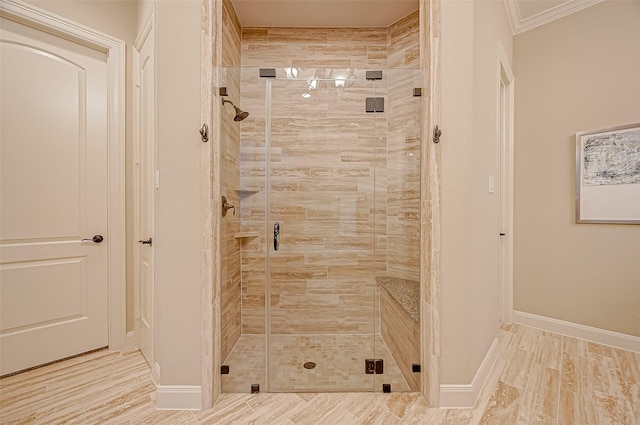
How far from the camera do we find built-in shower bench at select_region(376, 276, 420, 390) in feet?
5.67

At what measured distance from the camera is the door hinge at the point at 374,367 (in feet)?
5.76

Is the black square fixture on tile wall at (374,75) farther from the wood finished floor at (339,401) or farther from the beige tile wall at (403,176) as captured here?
the wood finished floor at (339,401)

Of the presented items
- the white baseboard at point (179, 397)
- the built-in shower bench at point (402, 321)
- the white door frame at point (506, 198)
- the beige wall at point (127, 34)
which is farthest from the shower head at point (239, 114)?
the white door frame at point (506, 198)

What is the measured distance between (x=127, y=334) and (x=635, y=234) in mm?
4050

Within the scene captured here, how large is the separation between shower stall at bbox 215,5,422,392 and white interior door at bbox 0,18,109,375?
1171 mm

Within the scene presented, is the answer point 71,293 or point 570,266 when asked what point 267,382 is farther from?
point 570,266

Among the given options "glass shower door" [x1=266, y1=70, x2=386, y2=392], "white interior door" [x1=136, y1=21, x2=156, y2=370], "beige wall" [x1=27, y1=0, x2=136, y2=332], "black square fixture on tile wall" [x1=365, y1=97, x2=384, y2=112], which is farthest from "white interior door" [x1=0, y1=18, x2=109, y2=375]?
"black square fixture on tile wall" [x1=365, y1=97, x2=384, y2=112]

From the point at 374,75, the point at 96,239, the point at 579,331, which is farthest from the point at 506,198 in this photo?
the point at 96,239

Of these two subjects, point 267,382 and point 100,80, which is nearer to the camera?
point 267,382

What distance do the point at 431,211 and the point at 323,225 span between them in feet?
2.17

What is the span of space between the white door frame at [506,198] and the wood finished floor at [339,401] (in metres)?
0.73

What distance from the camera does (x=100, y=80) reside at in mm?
2156

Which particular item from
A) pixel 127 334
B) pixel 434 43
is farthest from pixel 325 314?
pixel 434 43

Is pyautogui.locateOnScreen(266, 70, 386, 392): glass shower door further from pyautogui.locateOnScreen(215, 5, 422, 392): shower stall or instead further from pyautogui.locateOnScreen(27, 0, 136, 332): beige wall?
pyautogui.locateOnScreen(27, 0, 136, 332): beige wall
